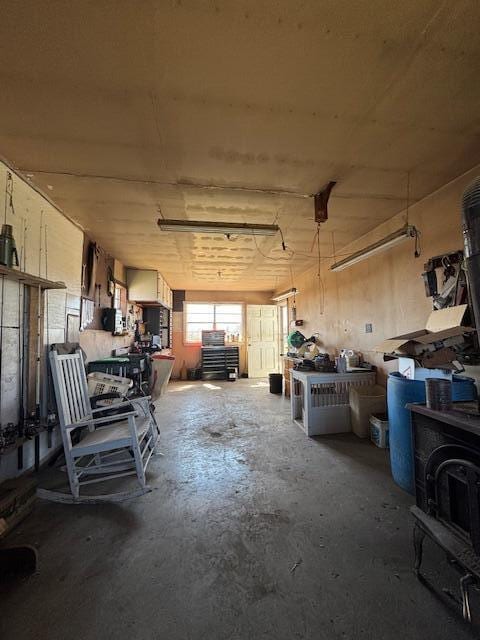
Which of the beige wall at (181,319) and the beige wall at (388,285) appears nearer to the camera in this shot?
the beige wall at (388,285)

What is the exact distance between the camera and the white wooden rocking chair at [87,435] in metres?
2.02

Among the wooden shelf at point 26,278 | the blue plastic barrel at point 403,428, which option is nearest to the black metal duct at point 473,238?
the blue plastic barrel at point 403,428

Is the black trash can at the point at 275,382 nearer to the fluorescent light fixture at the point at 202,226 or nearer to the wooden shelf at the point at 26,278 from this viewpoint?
the fluorescent light fixture at the point at 202,226

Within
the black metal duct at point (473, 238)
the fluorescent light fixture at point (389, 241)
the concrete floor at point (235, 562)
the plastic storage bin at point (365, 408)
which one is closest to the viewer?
the concrete floor at point (235, 562)

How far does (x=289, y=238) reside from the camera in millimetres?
3865

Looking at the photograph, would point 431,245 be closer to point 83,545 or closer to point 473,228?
point 473,228

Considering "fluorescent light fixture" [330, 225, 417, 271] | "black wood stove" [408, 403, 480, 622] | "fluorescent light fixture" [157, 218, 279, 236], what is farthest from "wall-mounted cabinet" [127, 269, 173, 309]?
"black wood stove" [408, 403, 480, 622]

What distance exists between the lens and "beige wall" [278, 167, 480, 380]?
8.23 ft

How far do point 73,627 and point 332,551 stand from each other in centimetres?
134

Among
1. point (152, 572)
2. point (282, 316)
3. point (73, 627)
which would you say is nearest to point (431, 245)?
point (152, 572)

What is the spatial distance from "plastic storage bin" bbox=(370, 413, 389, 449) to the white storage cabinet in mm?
379

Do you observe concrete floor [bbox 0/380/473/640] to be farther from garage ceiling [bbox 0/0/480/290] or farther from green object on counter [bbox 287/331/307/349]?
green object on counter [bbox 287/331/307/349]

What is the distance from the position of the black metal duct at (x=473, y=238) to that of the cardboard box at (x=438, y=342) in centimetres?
56

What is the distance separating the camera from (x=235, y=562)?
1.47 m
